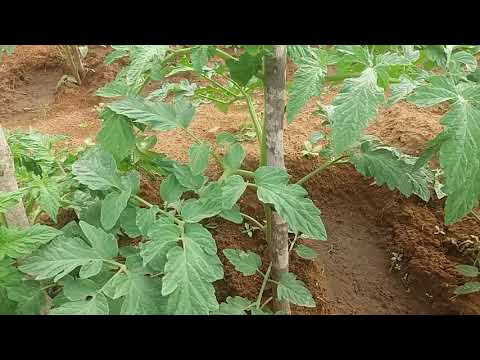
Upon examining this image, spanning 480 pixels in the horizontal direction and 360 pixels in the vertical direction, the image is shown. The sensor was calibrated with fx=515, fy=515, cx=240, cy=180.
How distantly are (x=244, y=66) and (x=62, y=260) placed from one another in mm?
626

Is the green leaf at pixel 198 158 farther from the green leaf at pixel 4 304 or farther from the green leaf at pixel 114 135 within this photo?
the green leaf at pixel 4 304

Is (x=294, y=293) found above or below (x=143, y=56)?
below

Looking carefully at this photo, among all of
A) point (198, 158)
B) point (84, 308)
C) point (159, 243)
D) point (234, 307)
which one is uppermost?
point (198, 158)

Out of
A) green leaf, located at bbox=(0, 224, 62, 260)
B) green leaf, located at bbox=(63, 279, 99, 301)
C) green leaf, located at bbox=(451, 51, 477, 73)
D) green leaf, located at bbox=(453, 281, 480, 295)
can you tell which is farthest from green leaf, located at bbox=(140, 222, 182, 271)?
green leaf, located at bbox=(453, 281, 480, 295)

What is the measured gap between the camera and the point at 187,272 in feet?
3.58

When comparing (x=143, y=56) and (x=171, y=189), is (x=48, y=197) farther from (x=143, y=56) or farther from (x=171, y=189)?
(x=143, y=56)

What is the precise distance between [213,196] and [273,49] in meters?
0.38

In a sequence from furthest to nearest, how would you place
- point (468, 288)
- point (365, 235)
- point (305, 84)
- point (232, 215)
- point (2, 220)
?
point (365, 235), point (468, 288), point (2, 220), point (232, 215), point (305, 84)

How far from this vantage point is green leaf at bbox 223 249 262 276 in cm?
148

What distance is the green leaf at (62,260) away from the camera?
1.17 metres

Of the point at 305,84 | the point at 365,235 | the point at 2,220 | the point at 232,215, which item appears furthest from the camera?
the point at 365,235

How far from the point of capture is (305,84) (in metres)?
1.19

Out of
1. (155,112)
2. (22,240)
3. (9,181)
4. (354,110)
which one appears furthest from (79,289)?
(354,110)

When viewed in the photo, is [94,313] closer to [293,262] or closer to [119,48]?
[119,48]
